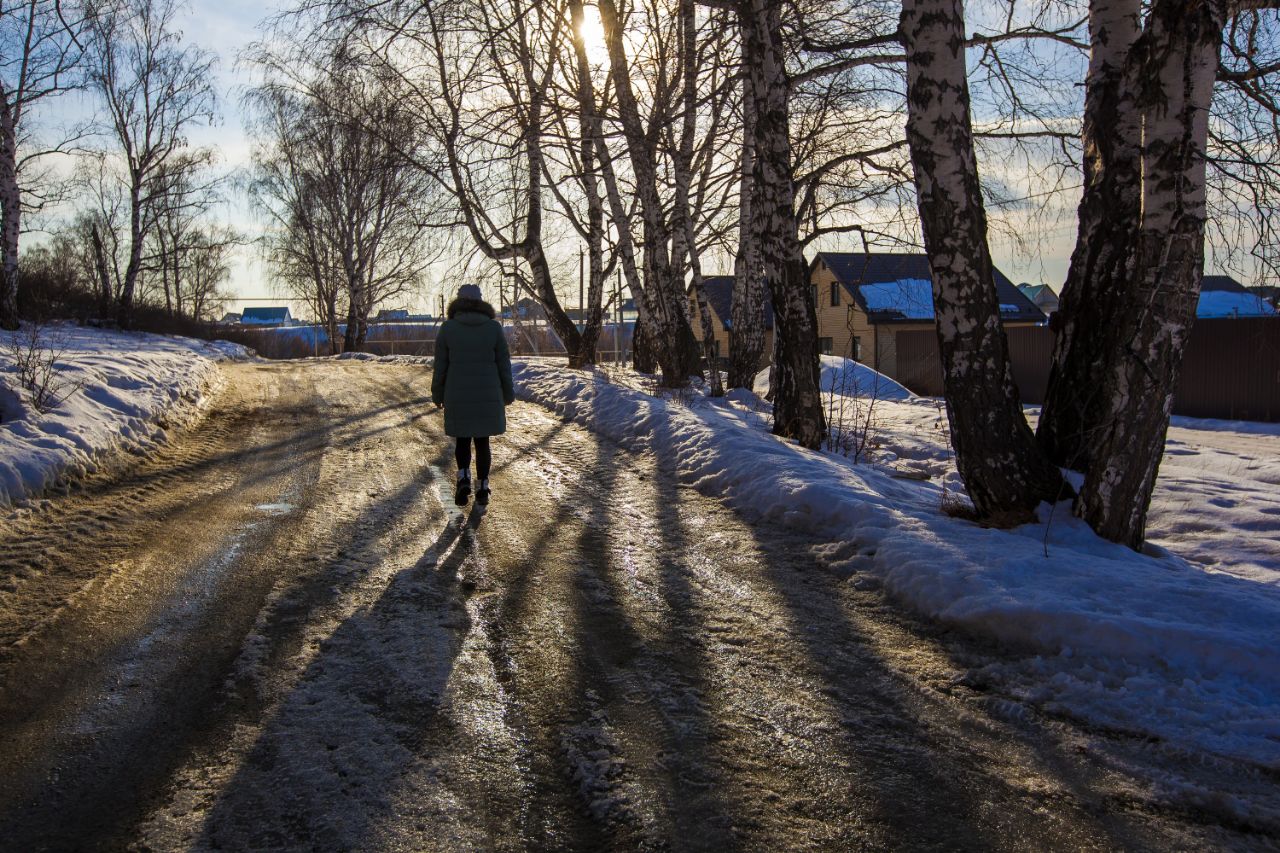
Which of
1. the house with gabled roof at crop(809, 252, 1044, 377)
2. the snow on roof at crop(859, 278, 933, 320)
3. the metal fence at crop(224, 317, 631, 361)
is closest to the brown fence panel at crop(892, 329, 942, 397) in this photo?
the house with gabled roof at crop(809, 252, 1044, 377)

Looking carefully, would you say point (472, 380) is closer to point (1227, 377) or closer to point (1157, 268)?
point (1157, 268)

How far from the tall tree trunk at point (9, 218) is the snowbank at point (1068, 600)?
19125mm

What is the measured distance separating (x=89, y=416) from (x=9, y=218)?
14318 mm

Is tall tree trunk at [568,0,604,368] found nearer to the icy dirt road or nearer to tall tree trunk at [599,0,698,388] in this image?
tall tree trunk at [599,0,698,388]

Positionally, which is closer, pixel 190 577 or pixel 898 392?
pixel 190 577

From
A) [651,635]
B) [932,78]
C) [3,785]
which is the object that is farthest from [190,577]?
[932,78]

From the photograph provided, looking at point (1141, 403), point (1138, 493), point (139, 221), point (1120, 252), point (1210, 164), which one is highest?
point (139, 221)

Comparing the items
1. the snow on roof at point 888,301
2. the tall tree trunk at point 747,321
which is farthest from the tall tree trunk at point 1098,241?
the snow on roof at point 888,301

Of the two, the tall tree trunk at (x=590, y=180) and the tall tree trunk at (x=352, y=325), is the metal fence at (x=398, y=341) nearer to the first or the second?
the tall tree trunk at (x=352, y=325)

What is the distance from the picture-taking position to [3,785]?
262cm

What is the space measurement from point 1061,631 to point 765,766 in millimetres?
1785

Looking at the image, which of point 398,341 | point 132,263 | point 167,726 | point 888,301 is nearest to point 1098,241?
point 167,726

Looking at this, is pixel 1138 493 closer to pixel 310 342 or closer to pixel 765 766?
pixel 765 766

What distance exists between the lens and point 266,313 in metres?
115
